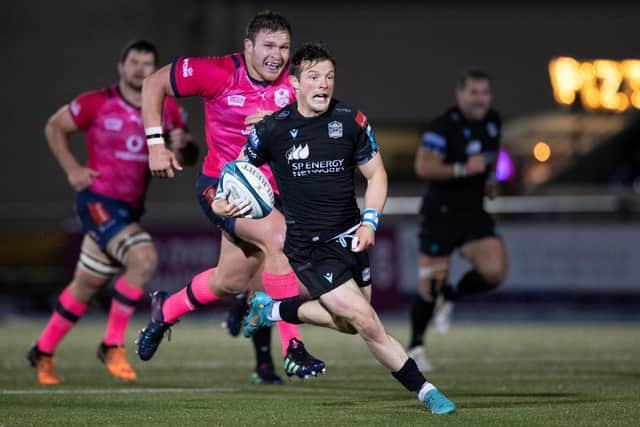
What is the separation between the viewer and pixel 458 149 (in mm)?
10078

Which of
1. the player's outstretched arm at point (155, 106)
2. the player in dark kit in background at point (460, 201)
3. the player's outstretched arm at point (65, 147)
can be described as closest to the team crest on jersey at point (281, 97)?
the player's outstretched arm at point (155, 106)

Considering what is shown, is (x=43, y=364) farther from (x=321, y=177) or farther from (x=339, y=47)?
(x=339, y=47)

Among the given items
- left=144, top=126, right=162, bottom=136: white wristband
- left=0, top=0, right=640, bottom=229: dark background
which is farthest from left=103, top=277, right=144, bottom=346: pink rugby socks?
left=0, top=0, right=640, bottom=229: dark background

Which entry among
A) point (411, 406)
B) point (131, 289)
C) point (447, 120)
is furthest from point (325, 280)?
point (447, 120)

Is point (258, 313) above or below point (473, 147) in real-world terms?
below

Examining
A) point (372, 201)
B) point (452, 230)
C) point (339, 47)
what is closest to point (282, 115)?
point (372, 201)

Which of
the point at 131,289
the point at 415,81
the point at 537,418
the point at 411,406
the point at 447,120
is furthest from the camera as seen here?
the point at 415,81

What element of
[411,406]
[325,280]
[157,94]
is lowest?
[411,406]

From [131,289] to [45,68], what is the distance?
16965 millimetres

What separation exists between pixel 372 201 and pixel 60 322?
3.65 metres

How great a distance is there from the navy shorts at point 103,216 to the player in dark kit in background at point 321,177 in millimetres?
2675

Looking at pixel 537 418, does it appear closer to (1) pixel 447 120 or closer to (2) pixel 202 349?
(1) pixel 447 120

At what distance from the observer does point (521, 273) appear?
16547 mm

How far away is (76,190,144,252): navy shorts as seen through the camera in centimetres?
905
